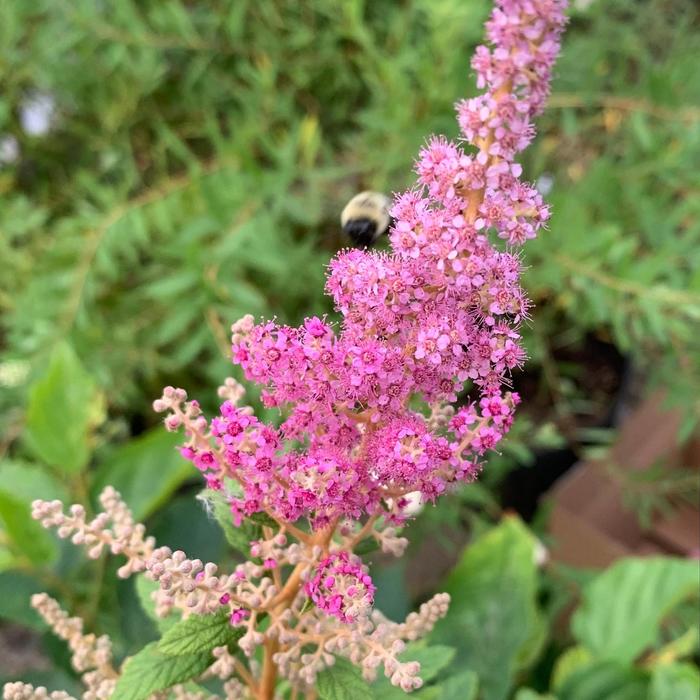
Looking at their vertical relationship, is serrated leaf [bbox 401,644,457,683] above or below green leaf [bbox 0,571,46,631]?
below

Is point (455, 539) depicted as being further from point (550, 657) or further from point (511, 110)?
point (511, 110)

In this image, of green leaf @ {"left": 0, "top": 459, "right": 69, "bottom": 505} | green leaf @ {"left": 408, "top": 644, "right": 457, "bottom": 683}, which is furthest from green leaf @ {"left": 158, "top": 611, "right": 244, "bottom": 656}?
green leaf @ {"left": 0, "top": 459, "right": 69, "bottom": 505}

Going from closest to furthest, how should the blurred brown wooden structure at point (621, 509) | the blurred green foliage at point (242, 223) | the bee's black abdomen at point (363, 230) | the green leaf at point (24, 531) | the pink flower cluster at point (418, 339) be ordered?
the pink flower cluster at point (418, 339), the bee's black abdomen at point (363, 230), the green leaf at point (24, 531), the blurred green foliage at point (242, 223), the blurred brown wooden structure at point (621, 509)

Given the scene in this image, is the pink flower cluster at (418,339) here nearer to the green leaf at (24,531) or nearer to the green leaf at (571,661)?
the green leaf at (24,531)

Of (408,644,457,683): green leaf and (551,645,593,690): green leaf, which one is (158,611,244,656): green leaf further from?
(551,645,593,690): green leaf

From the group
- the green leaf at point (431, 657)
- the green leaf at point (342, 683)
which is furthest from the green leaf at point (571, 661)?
the green leaf at point (342, 683)

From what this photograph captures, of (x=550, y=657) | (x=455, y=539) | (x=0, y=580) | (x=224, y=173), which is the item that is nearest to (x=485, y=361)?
(x=0, y=580)
